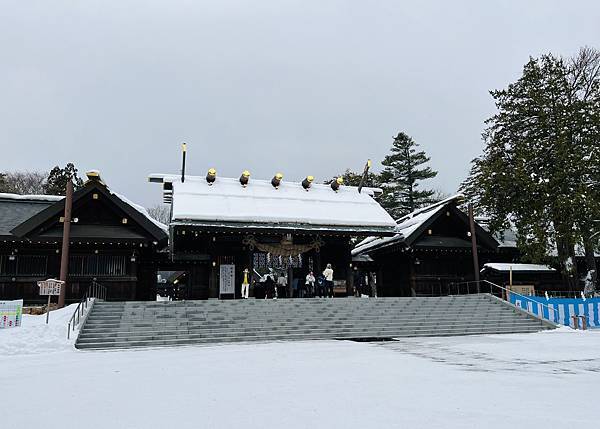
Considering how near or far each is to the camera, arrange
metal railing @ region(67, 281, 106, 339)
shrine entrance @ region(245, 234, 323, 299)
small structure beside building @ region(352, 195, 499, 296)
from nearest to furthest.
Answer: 1. metal railing @ region(67, 281, 106, 339)
2. shrine entrance @ region(245, 234, 323, 299)
3. small structure beside building @ region(352, 195, 499, 296)

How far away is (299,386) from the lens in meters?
6.50

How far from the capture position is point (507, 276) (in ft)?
82.3

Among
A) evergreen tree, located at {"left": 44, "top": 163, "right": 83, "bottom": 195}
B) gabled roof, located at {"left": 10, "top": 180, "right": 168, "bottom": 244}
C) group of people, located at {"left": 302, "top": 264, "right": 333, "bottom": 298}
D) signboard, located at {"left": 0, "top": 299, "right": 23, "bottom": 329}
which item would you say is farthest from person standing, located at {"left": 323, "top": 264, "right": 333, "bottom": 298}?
evergreen tree, located at {"left": 44, "top": 163, "right": 83, "bottom": 195}

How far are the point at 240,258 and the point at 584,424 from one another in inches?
695

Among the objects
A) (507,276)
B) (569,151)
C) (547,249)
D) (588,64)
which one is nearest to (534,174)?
(569,151)

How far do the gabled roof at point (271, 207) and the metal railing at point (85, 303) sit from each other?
4.53 metres

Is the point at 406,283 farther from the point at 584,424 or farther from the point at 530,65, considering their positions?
the point at 584,424

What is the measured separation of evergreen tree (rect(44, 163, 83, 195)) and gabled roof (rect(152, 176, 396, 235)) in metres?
22.6

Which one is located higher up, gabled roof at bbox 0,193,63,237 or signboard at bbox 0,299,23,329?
gabled roof at bbox 0,193,63,237

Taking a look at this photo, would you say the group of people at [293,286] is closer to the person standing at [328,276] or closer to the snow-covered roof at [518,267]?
the person standing at [328,276]

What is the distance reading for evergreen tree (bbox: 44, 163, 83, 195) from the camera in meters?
40.5

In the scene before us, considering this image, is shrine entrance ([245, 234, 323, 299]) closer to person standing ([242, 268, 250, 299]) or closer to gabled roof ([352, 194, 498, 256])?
person standing ([242, 268, 250, 299])

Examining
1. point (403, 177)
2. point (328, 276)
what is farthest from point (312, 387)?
point (403, 177)

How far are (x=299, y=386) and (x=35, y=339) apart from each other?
8.44 meters
